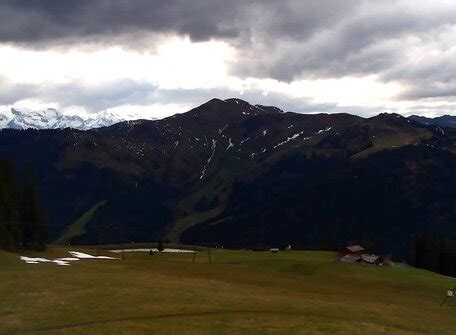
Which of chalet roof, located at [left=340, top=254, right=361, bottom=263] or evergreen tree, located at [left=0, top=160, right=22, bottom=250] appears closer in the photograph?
evergreen tree, located at [left=0, top=160, right=22, bottom=250]

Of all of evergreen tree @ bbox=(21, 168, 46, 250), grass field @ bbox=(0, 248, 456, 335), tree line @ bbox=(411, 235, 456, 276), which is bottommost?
tree line @ bbox=(411, 235, 456, 276)

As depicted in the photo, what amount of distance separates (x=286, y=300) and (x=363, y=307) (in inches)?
333

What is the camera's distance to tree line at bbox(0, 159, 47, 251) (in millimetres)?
107613

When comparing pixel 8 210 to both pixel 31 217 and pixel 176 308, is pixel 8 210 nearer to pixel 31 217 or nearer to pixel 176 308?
pixel 31 217

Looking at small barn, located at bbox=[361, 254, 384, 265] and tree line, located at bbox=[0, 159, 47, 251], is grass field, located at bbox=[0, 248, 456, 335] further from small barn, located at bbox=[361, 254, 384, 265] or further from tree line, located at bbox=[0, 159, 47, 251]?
small barn, located at bbox=[361, 254, 384, 265]

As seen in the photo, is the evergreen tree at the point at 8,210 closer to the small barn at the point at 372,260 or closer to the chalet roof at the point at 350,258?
the chalet roof at the point at 350,258

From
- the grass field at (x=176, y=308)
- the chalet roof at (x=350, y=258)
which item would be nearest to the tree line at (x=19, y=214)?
the grass field at (x=176, y=308)

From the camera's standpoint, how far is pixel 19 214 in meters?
119

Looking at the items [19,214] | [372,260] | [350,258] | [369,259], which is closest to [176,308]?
[19,214]

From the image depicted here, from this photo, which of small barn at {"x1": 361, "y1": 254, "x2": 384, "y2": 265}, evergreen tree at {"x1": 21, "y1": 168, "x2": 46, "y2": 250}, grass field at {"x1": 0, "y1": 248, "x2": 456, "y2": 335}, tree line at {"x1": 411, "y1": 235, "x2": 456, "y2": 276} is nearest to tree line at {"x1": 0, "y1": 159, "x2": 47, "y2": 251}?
evergreen tree at {"x1": 21, "y1": 168, "x2": 46, "y2": 250}

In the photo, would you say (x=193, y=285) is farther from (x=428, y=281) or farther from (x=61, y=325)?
(x=428, y=281)

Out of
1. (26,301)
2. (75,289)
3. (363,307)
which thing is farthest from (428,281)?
(26,301)

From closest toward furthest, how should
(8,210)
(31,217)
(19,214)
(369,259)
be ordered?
(8,210) < (19,214) < (31,217) < (369,259)

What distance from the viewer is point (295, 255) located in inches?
5984
